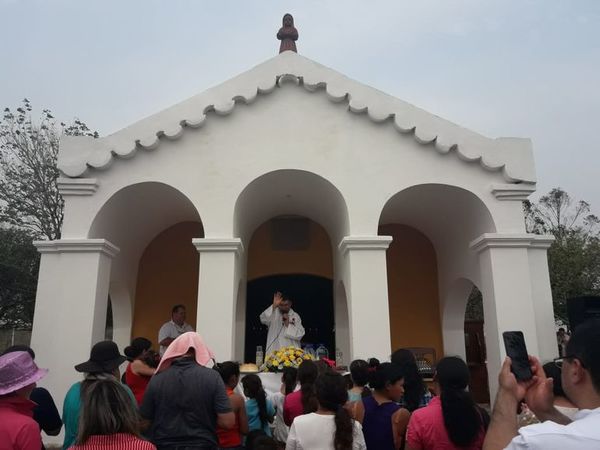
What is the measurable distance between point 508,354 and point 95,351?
112 inches

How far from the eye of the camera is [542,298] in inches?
315

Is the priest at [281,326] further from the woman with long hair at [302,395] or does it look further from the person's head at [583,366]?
the person's head at [583,366]

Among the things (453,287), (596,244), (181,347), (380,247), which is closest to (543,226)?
(596,244)

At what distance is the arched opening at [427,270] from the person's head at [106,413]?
291 inches

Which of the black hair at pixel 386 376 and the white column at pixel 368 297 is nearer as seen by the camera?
the black hair at pixel 386 376

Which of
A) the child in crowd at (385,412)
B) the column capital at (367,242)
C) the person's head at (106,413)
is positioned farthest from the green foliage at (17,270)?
the person's head at (106,413)

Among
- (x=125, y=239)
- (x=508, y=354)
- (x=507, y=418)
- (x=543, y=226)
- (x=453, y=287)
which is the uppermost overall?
(x=543, y=226)

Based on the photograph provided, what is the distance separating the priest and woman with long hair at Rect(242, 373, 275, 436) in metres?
4.03

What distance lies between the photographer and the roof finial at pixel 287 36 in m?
11.1

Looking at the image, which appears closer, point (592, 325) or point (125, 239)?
point (592, 325)

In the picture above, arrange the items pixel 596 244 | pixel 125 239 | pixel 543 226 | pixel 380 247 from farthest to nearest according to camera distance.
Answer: pixel 543 226
pixel 596 244
pixel 125 239
pixel 380 247

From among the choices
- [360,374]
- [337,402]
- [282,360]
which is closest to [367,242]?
[282,360]

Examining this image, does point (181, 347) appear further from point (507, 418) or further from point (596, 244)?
point (596, 244)

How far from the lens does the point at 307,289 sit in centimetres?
1177
